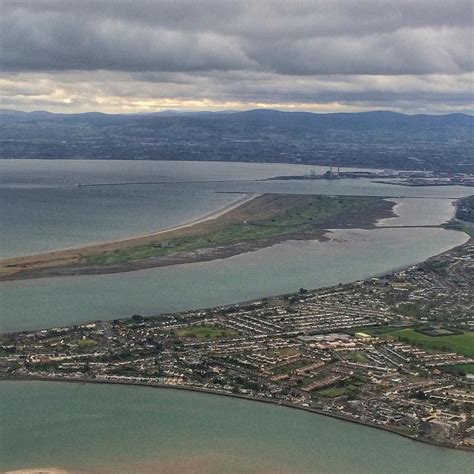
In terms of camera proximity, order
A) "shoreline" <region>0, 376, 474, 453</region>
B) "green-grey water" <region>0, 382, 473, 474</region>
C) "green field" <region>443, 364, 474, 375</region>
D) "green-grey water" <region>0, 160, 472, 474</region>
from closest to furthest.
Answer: "green-grey water" <region>0, 382, 473, 474</region> < "green-grey water" <region>0, 160, 472, 474</region> < "shoreline" <region>0, 376, 474, 453</region> < "green field" <region>443, 364, 474, 375</region>

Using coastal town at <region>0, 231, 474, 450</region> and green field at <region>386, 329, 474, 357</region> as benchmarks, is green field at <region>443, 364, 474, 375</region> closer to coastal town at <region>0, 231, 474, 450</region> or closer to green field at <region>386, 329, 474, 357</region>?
coastal town at <region>0, 231, 474, 450</region>

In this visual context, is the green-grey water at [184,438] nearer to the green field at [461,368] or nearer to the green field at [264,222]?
the green field at [461,368]

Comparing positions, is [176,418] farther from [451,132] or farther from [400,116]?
[400,116]

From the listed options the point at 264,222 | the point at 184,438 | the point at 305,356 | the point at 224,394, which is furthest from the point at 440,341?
the point at 264,222

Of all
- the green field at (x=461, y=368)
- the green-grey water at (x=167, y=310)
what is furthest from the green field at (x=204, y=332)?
the green field at (x=461, y=368)

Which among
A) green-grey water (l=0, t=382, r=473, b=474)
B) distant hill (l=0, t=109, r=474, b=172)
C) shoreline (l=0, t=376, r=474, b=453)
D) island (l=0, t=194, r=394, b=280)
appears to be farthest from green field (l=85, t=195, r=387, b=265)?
distant hill (l=0, t=109, r=474, b=172)
